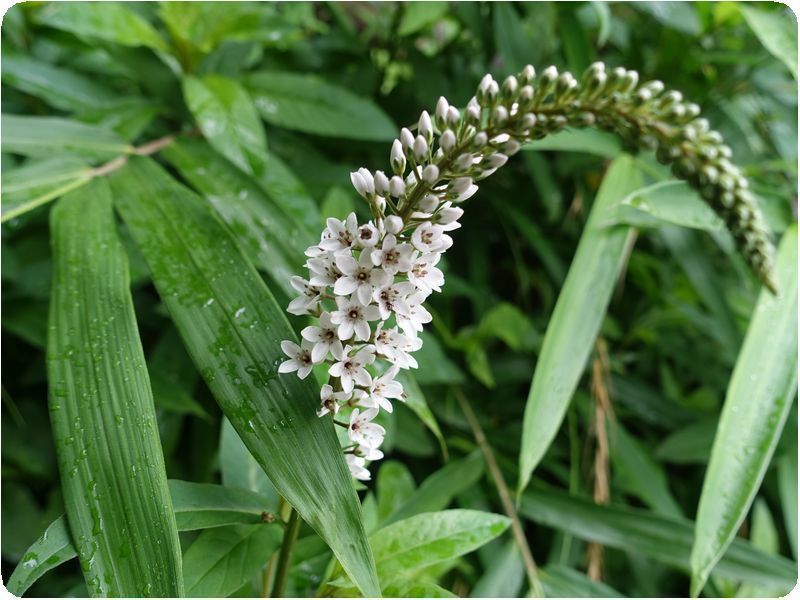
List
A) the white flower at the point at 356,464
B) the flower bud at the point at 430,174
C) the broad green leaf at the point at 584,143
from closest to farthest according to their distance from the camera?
1. the flower bud at the point at 430,174
2. the white flower at the point at 356,464
3. the broad green leaf at the point at 584,143

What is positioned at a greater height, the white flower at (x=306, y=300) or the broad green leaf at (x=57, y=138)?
the broad green leaf at (x=57, y=138)

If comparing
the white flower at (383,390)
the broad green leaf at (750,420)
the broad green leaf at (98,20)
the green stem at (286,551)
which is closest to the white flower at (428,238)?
the white flower at (383,390)

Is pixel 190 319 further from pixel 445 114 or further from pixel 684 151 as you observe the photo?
pixel 684 151

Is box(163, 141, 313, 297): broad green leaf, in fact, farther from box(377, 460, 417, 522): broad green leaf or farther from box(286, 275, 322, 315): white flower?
box(377, 460, 417, 522): broad green leaf

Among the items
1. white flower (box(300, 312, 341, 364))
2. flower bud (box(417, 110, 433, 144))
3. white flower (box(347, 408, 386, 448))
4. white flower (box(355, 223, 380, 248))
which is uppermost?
flower bud (box(417, 110, 433, 144))

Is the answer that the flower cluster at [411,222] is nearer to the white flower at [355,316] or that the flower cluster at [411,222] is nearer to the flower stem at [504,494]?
the white flower at [355,316]

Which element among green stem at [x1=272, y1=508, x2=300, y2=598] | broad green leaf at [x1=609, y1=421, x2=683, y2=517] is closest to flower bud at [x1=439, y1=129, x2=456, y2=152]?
green stem at [x1=272, y1=508, x2=300, y2=598]
